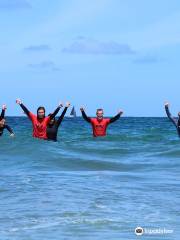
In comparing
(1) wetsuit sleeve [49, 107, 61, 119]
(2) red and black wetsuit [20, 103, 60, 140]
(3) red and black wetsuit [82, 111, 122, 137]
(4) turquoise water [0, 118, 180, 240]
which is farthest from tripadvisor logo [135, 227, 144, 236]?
(3) red and black wetsuit [82, 111, 122, 137]

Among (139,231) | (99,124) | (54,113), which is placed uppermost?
(54,113)

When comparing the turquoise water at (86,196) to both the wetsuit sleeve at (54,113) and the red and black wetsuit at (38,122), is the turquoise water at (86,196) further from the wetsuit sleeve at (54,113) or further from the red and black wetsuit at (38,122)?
the red and black wetsuit at (38,122)

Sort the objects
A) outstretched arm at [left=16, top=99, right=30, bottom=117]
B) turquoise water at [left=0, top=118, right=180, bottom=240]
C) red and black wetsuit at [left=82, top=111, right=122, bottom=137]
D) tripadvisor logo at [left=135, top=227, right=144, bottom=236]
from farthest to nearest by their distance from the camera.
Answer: red and black wetsuit at [left=82, top=111, right=122, bottom=137]
outstretched arm at [left=16, top=99, right=30, bottom=117]
turquoise water at [left=0, top=118, right=180, bottom=240]
tripadvisor logo at [left=135, top=227, right=144, bottom=236]

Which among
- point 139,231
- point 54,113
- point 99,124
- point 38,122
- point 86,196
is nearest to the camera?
point 139,231

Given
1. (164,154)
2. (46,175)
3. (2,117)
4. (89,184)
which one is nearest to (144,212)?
(89,184)

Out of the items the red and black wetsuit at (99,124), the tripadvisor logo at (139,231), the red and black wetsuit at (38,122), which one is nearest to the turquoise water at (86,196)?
the tripadvisor logo at (139,231)

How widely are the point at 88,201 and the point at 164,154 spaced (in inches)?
372

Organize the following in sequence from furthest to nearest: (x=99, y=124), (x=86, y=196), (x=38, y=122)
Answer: (x=99, y=124) → (x=38, y=122) → (x=86, y=196)

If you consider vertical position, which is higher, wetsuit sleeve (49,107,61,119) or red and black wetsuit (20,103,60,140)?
wetsuit sleeve (49,107,61,119)

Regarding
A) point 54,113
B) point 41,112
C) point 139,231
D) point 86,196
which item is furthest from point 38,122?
point 139,231

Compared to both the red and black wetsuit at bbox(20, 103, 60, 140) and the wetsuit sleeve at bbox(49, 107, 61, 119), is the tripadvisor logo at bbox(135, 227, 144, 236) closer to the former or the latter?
the wetsuit sleeve at bbox(49, 107, 61, 119)

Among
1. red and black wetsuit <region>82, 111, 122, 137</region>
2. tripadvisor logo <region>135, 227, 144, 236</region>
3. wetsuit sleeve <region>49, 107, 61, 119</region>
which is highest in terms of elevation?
wetsuit sleeve <region>49, 107, 61, 119</region>

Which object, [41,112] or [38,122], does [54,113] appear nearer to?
[41,112]

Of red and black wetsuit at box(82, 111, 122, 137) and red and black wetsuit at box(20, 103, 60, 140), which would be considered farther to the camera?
red and black wetsuit at box(82, 111, 122, 137)
